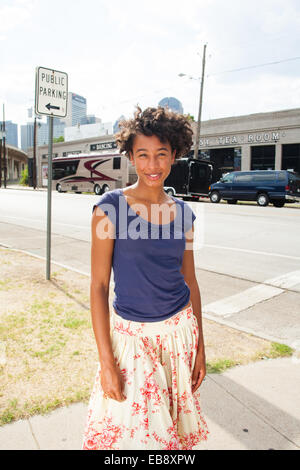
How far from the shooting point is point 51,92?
5.30 metres

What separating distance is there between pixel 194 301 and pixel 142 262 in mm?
531

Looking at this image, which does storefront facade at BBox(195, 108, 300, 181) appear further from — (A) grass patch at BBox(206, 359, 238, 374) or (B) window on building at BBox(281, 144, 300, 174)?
(A) grass patch at BBox(206, 359, 238, 374)

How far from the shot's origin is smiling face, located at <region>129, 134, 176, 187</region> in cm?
183

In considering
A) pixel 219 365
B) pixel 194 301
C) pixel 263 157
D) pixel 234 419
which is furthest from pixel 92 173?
pixel 194 301

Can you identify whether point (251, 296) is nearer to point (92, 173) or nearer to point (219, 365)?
point (219, 365)

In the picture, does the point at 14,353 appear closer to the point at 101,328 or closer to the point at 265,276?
the point at 101,328

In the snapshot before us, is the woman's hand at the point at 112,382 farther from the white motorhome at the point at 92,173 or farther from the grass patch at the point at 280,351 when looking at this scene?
the white motorhome at the point at 92,173

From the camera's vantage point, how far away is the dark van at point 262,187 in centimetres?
1981

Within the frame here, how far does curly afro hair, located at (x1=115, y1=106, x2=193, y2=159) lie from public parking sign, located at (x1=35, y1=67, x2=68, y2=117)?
3716 millimetres

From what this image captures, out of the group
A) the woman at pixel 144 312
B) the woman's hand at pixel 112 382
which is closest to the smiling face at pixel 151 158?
the woman at pixel 144 312

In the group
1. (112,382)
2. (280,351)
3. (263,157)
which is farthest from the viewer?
(263,157)

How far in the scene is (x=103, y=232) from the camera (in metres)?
1.65

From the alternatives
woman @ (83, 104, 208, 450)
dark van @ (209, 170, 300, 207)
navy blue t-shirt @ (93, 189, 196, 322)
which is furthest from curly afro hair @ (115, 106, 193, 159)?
dark van @ (209, 170, 300, 207)

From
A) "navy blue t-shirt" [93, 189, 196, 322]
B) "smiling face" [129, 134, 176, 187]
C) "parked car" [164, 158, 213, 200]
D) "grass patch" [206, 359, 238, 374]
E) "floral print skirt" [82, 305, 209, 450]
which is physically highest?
"parked car" [164, 158, 213, 200]
